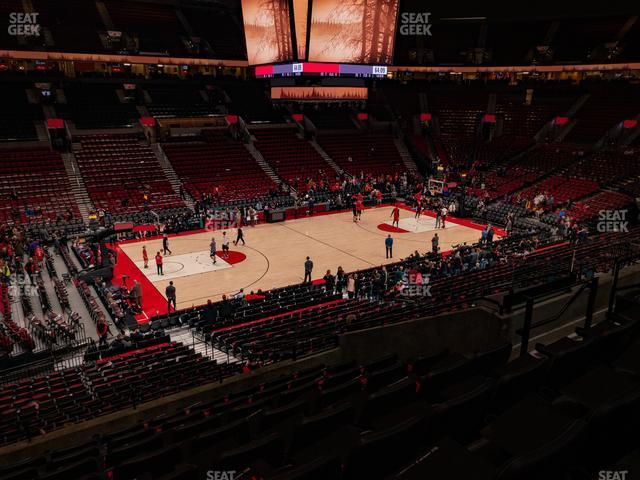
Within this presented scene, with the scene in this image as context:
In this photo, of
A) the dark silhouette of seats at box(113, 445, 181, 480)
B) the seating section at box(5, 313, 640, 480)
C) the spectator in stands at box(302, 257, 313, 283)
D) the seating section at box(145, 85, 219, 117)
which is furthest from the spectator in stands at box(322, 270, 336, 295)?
the seating section at box(145, 85, 219, 117)

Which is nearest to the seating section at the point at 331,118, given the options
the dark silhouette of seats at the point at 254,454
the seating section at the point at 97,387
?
the seating section at the point at 97,387

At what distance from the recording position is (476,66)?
4338cm

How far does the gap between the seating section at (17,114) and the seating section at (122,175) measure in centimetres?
348

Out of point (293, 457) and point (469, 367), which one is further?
point (469, 367)

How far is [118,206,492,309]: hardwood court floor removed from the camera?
19875 millimetres

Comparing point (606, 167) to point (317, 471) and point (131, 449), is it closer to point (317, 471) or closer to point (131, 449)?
point (131, 449)

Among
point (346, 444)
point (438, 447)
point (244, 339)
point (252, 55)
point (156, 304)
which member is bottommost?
point (156, 304)

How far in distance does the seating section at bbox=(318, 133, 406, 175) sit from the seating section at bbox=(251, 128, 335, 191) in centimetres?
174

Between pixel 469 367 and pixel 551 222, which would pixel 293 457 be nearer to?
pixel 469 367

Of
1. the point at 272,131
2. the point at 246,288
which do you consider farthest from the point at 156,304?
the point at 272,131

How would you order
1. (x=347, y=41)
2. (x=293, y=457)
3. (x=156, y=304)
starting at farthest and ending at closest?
(x=347, y=41)
(x=156, y=304)
(x=293, y=457)

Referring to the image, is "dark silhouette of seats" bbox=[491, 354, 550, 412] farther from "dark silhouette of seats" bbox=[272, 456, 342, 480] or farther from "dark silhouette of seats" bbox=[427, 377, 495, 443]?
"dark silhouette of seats" bbox=[272, 456, 342, 480]

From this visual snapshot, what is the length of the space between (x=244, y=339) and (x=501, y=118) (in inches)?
1492

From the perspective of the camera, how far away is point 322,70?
21453 mm
